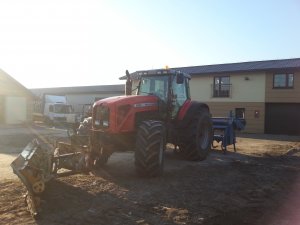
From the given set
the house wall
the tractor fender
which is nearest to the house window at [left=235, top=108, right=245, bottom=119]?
the house wall

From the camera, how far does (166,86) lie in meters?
11.5

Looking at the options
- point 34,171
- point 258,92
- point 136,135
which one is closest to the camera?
point 34,171

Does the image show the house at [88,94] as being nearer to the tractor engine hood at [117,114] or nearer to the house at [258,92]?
the house at [258,92]

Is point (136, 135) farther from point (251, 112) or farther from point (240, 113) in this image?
point (240, 113)

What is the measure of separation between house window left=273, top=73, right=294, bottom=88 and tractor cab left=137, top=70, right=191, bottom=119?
19.2 meters

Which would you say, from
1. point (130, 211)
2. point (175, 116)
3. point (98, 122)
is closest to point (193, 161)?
point (175, 116)

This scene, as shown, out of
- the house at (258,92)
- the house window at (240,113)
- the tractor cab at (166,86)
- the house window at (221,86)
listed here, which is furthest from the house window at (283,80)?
the tractor cab at (166,86)

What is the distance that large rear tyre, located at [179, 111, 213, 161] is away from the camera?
12109mm

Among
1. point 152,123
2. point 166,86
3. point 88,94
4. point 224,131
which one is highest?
point 88,94

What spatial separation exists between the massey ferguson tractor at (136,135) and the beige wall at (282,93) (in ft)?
57.0

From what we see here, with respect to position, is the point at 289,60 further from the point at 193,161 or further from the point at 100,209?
the point at 100,209

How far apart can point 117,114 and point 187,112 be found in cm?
322

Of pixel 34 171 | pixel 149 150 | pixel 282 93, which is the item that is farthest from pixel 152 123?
pixel 282 93

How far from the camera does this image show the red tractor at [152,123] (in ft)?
30.4
